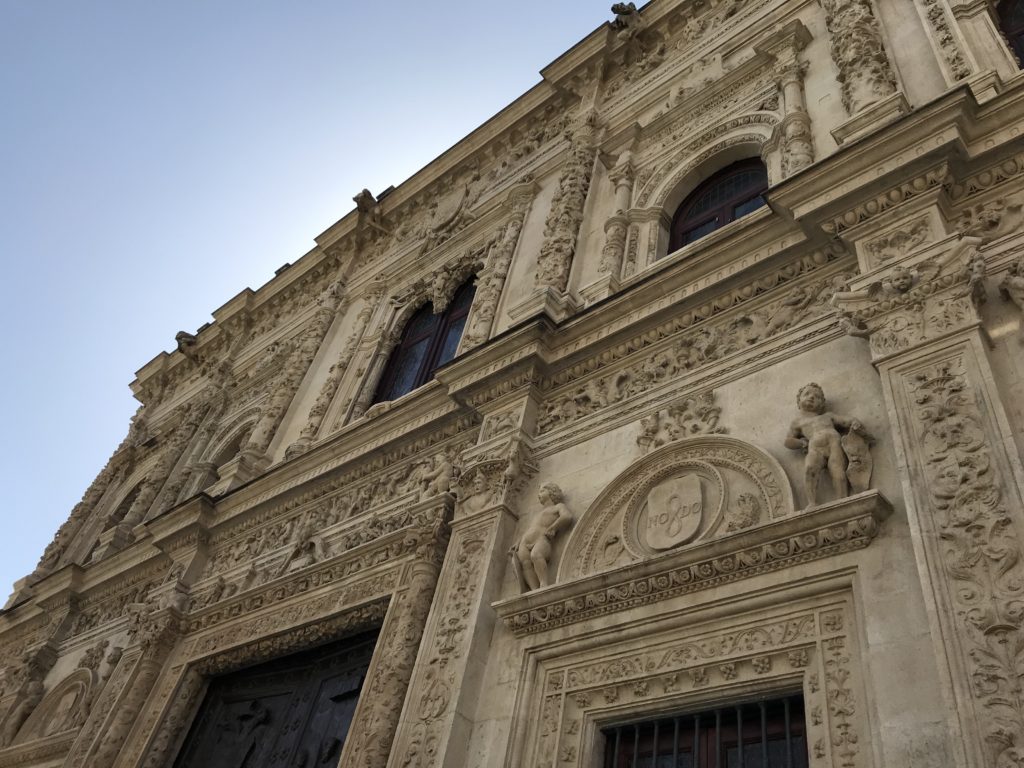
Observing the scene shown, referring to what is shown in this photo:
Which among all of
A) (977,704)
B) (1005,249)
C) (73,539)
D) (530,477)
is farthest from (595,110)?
(73,539)

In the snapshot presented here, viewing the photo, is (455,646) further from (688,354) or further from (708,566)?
(688,354)

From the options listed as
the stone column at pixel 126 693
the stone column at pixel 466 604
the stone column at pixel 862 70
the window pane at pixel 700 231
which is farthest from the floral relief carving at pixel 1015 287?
the stone column at pixel 126 693

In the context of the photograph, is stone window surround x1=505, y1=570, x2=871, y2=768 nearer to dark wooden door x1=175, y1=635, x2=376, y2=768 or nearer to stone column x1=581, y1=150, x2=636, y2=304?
dark wooden door x1=175, y1=635, x2=376, y2=768

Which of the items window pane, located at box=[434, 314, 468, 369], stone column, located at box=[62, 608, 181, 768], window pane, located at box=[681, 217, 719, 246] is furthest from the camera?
window pane, located at box=[434, 314, 468, 369]

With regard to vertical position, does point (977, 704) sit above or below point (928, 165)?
below

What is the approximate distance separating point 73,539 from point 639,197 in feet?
38.8

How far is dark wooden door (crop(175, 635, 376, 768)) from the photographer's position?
6.52 metres

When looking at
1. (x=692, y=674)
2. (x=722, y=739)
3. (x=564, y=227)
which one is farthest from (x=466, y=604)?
(x=564, y=227)

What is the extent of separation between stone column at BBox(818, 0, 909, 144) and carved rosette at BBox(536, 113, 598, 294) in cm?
275

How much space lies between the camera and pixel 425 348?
10.1m

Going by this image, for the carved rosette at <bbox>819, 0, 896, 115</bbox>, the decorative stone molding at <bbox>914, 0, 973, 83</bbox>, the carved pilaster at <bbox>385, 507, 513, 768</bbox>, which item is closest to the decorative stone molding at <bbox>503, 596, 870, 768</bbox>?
the carved pilaster at <bbox>385, 507, 513, 768</bbox>

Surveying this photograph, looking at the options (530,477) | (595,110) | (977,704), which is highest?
(595,110)

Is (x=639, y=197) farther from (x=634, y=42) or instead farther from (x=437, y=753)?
(x=437, y=753)

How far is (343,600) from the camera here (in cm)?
693
